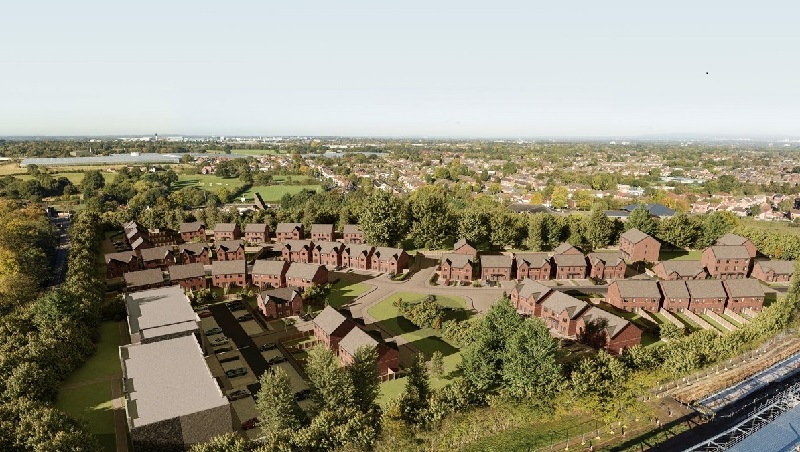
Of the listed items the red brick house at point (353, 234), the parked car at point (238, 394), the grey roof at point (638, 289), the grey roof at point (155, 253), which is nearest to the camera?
the parked car at point (238, 394)

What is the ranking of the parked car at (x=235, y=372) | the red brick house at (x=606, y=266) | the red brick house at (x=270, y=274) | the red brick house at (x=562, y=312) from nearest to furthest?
the parked car at (x=235, y=372)
the red brick house at (x=562, y=312)
the red brick house at (x=270, y=274)
the red brick house at (x=606, y=266)

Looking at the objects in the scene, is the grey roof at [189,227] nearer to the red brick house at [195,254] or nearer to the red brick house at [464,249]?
the red brick house at [195,254]

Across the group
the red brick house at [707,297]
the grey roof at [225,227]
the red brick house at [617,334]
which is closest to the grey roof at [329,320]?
the red brick house at [617,334]

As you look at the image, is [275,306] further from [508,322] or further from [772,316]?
[772,316]

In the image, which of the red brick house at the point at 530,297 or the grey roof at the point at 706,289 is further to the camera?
the grey roof at the point at 706,289

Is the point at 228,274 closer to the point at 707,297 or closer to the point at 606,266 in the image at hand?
the point at 606,266

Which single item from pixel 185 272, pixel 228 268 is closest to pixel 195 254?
pixel 185 272

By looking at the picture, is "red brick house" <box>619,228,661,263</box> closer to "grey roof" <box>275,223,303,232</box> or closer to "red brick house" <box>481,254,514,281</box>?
"red brick house" <box>481,254,514,281</box>
